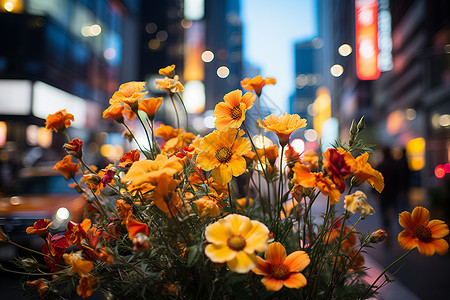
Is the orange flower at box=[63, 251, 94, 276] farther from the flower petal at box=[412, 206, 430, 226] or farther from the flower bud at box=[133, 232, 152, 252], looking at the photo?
the flower petal at box=[412, 206, 430, 226]

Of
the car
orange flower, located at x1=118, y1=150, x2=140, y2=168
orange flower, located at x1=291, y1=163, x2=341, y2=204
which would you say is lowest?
the car

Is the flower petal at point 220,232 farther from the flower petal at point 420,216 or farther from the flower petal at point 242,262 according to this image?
the flower petal at point 420,216

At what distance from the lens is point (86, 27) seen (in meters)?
19.6

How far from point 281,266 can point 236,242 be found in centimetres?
15

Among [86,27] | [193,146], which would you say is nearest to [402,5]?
[86,27]

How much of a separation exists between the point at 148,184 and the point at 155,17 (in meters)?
48.8

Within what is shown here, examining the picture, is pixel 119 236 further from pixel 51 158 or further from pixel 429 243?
pixel 51 158

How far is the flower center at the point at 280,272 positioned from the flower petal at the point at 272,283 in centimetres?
2

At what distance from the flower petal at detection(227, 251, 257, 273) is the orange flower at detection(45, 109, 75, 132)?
2.16ft

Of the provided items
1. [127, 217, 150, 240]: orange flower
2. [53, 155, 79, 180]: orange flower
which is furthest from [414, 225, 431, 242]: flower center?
[53, 155, 79, 180]: orange flower

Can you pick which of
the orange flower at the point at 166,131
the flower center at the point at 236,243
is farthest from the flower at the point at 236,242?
the orange flower at the point at 166,131

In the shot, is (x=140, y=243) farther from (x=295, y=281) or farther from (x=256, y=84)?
(x=256, y=84)

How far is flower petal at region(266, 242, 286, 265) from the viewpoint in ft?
2.31

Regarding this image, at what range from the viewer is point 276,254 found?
27.9 inches
